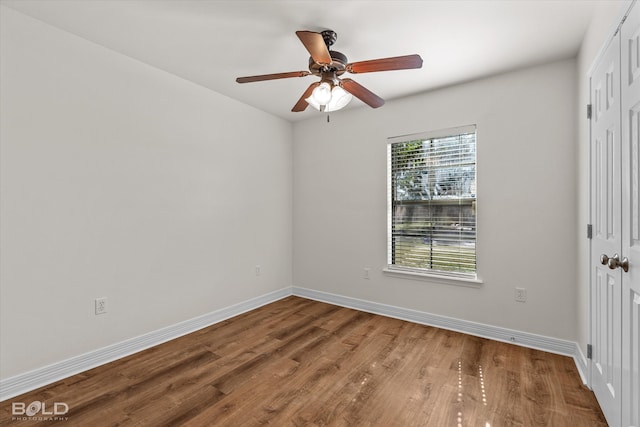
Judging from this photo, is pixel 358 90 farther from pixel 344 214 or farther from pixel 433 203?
pixel 344 214

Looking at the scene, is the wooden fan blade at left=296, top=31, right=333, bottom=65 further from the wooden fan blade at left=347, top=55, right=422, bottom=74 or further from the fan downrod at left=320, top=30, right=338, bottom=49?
the fan downrod at left=320, top=30, right=338, bottom=49

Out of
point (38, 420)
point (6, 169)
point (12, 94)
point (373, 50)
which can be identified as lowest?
point (38, 420)

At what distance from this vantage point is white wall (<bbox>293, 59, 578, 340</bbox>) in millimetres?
2613

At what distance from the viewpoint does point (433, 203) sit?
3.35 metres

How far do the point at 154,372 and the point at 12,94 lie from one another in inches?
86.2

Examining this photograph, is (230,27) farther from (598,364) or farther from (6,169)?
(598,364)

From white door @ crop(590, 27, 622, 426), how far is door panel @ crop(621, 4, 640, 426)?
8 centimetres

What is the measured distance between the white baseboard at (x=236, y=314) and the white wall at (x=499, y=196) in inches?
2.8

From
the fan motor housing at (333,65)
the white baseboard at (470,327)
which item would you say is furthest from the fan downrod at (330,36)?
the white baseboard at (470,327)

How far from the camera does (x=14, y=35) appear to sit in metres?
2.01

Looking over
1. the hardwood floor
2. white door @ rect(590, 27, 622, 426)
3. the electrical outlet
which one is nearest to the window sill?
the hardwood floor

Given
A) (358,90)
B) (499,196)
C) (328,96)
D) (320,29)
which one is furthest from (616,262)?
(320,29)

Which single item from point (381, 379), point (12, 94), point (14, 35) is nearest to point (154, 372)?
point (381, 379)

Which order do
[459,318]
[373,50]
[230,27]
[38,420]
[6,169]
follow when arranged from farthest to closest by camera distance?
1. [459,318]
2. [373,50]
3. [230,27]
4. [6,169]
5. [38,420]
